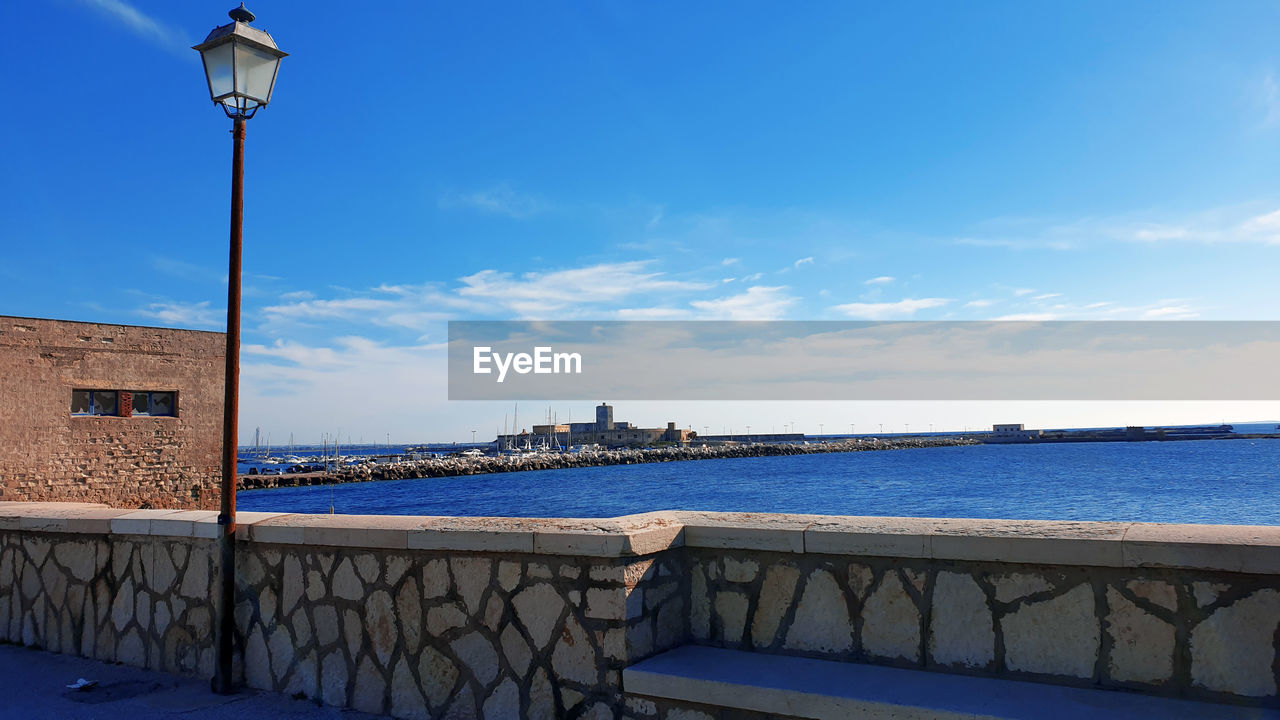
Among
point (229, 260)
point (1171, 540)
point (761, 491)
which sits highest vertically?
point (229, 260)

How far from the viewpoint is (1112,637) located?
11.2 ft

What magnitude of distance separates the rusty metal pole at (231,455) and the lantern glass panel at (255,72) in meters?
0.24

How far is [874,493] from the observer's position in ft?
177

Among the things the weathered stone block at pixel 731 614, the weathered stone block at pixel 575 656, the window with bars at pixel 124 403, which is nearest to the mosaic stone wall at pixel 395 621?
the weathered stone block at pixel 575 656

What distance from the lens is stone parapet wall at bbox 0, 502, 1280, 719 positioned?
10.9 ft

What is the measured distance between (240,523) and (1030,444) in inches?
6700

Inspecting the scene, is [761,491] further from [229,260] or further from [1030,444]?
[1030,444]

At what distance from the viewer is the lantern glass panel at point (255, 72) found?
→ 537 centimetres

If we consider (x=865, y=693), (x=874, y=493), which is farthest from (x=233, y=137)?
(x=874, y=493)

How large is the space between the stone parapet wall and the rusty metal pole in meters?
0.10

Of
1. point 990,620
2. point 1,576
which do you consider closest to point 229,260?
point 1,576

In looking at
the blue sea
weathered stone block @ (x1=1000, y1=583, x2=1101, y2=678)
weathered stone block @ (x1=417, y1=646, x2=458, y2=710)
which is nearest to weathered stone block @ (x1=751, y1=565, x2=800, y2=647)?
weathered stone block @ (x1=1000, y1=583, x2=1101, y2=678)

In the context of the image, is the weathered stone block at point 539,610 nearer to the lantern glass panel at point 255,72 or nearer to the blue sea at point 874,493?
the lantern glass panel at point 255,72

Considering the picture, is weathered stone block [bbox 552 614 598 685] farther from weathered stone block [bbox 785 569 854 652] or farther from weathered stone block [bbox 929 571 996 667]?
weathered stone block [bbox 929 571 996 667]
